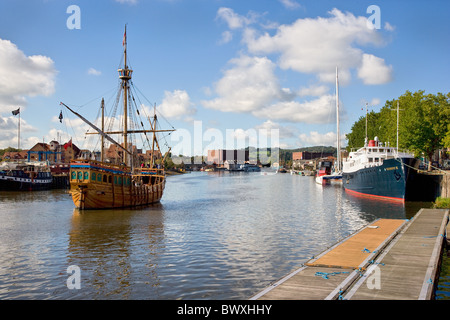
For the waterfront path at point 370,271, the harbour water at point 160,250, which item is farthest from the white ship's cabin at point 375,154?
the waterfront path at point 370,271

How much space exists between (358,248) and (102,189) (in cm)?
3361

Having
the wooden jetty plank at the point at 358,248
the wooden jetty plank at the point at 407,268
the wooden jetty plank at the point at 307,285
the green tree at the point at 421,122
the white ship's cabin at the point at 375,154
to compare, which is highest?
the green tree at the point at 421,122

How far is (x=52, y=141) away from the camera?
500ft

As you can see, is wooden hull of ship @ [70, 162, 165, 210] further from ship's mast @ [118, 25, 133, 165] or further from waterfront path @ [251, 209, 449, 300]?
waterfront path @ [251, 209, 449, 300]

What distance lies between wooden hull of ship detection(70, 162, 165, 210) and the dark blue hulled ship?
34392 millimetres

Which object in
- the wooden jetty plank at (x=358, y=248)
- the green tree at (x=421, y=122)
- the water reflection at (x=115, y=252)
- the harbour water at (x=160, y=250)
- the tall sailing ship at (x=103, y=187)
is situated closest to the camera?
the wooden jetty plank at (x=358, y=248)

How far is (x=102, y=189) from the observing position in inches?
1768

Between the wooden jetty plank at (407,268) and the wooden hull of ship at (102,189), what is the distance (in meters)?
33.5

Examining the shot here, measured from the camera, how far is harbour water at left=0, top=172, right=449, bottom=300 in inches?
637

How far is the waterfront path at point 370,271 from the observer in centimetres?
1212

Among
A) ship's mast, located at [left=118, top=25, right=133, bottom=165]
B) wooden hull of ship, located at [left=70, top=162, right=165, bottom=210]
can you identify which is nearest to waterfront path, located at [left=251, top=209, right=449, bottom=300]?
wooden hull of ship, located at [left=70, top=162, right=165, bottom=210]

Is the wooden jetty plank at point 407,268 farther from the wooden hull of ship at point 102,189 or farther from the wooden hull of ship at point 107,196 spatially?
the wooden hull of ship at point 107,196
